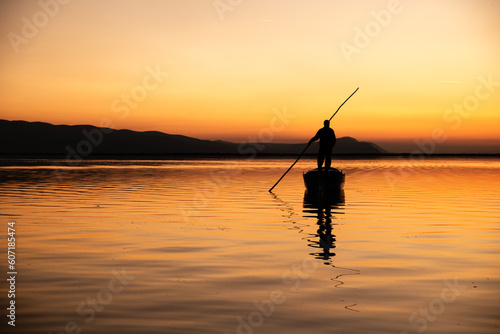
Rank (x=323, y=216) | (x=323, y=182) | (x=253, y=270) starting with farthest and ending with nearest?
(x=323, y=182) → (x=323, y=216) → (x=253, y=270)

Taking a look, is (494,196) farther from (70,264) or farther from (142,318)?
(142,318)

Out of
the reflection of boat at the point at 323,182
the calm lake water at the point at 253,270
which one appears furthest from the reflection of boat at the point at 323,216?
the reflection of boat at the point at 323,182

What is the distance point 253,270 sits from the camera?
10.0 meters

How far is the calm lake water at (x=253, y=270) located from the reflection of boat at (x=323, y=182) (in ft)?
20.7

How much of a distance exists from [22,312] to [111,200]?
15658 mm

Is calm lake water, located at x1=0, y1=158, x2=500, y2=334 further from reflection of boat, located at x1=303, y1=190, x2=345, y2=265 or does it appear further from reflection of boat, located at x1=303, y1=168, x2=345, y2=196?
reflection of boat, located at x1=303, y1=168, x2=345, y2=196

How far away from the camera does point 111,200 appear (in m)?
22.9

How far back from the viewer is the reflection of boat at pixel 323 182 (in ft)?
86.5

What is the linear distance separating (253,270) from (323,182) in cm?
1677

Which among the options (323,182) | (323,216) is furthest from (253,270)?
(323,182)

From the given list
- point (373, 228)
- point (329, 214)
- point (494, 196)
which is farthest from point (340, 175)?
point (373, 228)

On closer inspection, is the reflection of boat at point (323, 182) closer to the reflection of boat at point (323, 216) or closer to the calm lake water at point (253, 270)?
the reflection of boat at point (323, 216)

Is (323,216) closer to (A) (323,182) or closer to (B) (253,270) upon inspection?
(A) (323,182)

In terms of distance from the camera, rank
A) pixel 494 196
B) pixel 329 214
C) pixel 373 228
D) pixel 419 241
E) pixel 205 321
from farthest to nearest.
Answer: pixel 494 196
pixel 329 214
pixel 373 228
pixel 419 241
pixel 205 321
